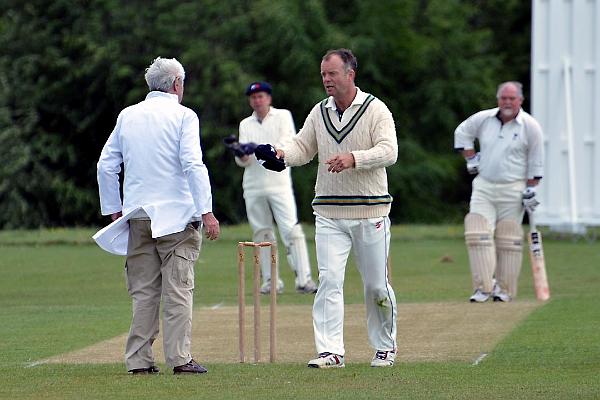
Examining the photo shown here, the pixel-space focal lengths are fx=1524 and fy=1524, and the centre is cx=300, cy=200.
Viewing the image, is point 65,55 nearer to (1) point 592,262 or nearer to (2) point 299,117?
(2) point 299,117

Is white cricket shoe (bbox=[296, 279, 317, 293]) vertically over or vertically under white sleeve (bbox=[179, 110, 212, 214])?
under

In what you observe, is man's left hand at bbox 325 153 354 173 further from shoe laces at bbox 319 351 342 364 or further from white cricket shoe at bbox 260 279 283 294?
white cricket shoe at bbox 260 279 283 294

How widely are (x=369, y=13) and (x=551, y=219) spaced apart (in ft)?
73.9

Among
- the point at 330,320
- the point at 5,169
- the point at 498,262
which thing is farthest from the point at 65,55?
the point at 330,320

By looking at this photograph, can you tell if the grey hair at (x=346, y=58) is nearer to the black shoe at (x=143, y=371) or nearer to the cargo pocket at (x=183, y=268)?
the cargo pocket at (x=183, y=268)

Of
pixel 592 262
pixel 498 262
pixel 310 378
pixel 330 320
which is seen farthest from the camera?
pixel 592 262

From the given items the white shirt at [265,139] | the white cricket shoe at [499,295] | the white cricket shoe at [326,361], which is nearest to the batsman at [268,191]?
the white shirt at [265,139]

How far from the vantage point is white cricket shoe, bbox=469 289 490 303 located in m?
14.6

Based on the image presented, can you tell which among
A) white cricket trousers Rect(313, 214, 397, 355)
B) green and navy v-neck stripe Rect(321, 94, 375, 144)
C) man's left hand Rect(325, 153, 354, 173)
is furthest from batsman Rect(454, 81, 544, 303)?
man's left hand Rect(325, 153, 354, 173)

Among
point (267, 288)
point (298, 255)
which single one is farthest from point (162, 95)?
point (267, 288)

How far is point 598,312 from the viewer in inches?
520

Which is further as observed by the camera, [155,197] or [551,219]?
[551,219]

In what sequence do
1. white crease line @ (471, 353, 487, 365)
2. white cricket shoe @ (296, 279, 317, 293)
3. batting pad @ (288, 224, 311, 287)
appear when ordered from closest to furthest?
white crease line @ (471, 353, 487, 365)
batting pad @ (288, 224, 311, 287)
white cricket shoe @ (296, 279, 317, 293)

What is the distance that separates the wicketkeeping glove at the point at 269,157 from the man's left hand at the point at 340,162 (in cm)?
53
